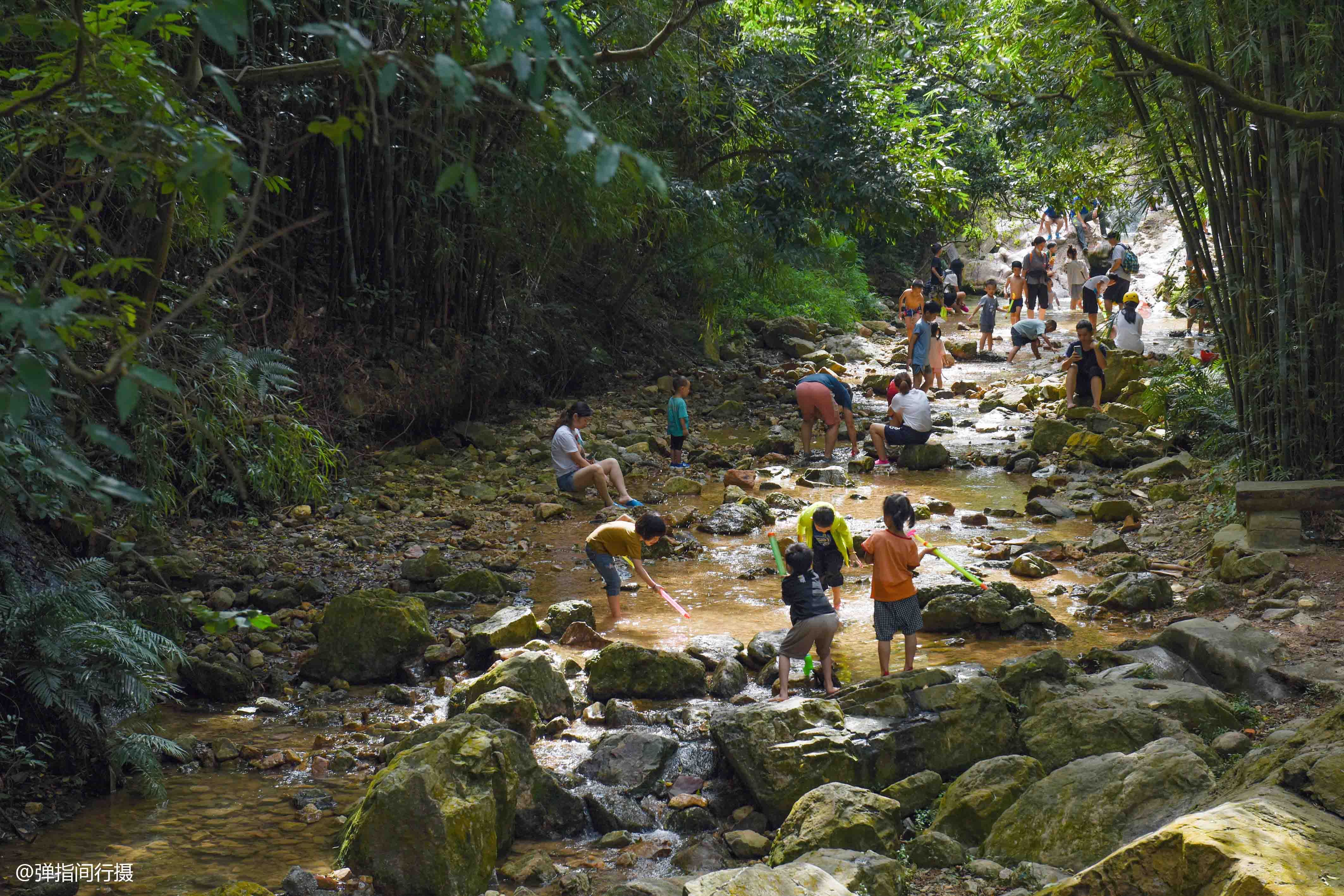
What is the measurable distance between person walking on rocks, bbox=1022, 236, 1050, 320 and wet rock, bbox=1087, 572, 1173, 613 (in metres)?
14.0

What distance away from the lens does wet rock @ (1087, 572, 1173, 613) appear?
7.37 m

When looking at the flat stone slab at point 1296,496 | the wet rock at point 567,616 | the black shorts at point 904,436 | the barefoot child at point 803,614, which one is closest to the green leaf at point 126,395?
the barefoot child at point 803,614

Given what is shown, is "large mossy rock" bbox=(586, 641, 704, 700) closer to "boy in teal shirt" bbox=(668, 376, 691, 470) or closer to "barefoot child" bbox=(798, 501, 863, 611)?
"barefoot child" bbox=(798, 501, 863, 611)

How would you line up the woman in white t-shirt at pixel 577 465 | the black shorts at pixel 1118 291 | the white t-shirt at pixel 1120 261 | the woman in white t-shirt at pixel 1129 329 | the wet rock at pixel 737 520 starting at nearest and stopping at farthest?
the wet rock at pixel 737 520 < the woman in white t-shirt at pixel 577 465 < the woman in white t-shirt at pixel 1129 329 < the black shorts at pixel 1118 291 < the white t-shirt at pixel 1120 261

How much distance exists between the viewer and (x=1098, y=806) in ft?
13.9

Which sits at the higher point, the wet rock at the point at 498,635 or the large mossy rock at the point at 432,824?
the wet rock at the point at 498,635

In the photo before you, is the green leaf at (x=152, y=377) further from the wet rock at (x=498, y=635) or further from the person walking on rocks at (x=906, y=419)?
the person walking on rocks at (x=906, y=419)

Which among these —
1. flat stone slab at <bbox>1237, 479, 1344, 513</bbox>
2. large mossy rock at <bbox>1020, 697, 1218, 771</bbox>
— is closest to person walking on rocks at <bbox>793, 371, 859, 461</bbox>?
flat stone slab at <bbox>1237, 479, 1344, 513</bbox>

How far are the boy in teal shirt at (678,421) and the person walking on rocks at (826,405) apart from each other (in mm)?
1365

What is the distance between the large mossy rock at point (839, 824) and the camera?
4477 mm

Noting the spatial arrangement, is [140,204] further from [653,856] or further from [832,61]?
[832,61]

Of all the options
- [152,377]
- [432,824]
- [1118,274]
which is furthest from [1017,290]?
[152,377]

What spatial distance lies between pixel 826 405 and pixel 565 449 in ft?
11.7

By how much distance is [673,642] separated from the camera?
7352mm
